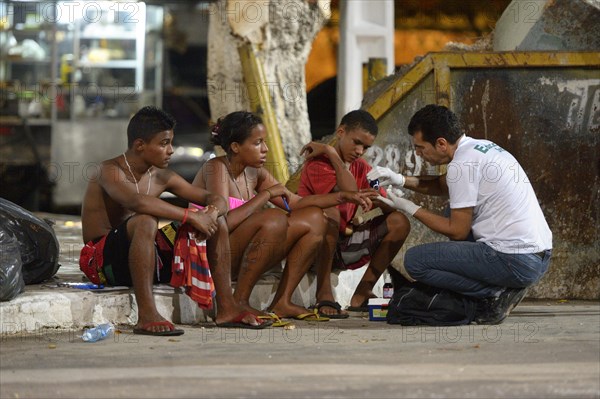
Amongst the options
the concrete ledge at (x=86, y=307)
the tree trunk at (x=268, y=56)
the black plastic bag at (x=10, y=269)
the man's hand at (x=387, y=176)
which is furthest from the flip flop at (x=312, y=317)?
the tree trunk at (x=268, y=56)

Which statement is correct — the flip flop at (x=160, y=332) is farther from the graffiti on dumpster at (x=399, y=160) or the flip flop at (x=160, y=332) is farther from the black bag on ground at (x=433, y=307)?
the graffiti on dumpster at (x=399, y=160)

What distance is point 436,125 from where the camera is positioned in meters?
6.19

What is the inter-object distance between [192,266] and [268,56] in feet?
15.0

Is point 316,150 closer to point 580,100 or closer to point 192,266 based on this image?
point 192,266

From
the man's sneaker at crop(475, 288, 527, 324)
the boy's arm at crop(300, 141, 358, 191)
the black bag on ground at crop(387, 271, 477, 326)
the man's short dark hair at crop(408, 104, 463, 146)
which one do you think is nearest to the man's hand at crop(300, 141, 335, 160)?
the boy's arm at crop(300, 141, 358, 191)

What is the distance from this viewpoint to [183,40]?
60.6ft

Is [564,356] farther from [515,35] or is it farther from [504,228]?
[515,35]

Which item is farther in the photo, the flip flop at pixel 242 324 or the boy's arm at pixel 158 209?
the flip flop at pixel 242 324

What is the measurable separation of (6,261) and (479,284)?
8.49 feet

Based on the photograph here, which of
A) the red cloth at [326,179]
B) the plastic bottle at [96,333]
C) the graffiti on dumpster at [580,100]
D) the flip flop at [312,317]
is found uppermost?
the graffiti on dumpster at [580,100]

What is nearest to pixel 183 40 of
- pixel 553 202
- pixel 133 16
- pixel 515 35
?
pixel 133 16

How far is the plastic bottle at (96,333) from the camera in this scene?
18.5 ft

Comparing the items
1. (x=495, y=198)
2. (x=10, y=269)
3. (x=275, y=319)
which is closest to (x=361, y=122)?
(x=495, y=198)

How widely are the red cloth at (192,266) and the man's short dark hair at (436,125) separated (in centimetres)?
140
